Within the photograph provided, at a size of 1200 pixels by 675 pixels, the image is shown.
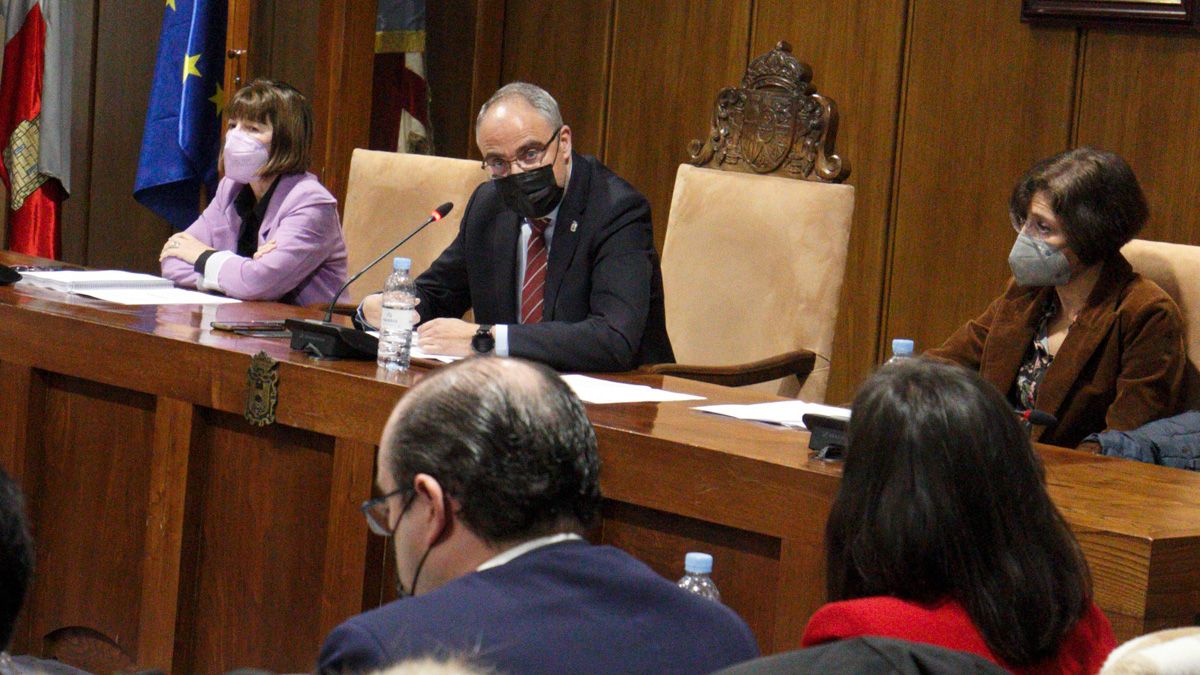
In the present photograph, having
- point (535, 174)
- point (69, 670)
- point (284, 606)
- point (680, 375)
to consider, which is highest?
point (535, 174)

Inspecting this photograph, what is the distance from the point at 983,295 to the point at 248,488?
2.45 meters

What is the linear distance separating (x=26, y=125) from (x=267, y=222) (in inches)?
67.0

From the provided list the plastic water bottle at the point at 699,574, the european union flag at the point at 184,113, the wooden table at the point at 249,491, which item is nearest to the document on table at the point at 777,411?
the wooden table at the point at 249,491

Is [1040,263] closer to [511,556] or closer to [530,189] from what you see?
[530,189]

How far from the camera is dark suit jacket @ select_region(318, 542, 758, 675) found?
120 cm

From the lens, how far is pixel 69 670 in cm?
285

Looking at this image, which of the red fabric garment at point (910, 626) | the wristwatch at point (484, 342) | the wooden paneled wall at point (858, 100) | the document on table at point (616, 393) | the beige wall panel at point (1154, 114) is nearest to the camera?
the red fabric garment at point (910, 626)

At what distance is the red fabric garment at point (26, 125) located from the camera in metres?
5.14

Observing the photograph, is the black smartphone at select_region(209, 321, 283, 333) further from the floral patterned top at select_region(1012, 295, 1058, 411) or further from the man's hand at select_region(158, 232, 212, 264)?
the floral patterned top at select_region(1012, 295, 1058, 411)

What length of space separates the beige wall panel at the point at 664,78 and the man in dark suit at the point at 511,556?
358cm

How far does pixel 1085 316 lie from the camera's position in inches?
120

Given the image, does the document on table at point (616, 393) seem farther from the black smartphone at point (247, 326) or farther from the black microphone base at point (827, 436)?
the black smartphone at point (247, 326)

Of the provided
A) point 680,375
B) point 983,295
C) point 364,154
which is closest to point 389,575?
point 680,375

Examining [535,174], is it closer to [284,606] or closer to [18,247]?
[284,606]
